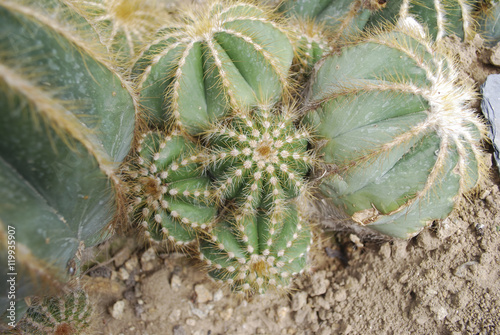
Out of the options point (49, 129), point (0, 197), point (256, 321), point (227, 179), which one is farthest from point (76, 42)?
point (256, 321)

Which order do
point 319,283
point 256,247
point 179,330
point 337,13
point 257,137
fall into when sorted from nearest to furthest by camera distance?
point 257,137, point 256,247, point 179,330, point 319,283, point 337,13

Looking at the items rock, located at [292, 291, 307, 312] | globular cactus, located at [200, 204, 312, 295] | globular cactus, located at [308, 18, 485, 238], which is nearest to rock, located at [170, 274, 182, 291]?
globular cactus, located at [200, 204, 312, 295]

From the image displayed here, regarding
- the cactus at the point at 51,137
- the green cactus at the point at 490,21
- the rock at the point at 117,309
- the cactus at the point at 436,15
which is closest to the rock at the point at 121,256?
the rock at the point at 117,309

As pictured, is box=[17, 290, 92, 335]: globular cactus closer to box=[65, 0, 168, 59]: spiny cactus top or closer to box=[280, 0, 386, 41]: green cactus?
box=[65, 0, 168, 59]: spiny cactus top

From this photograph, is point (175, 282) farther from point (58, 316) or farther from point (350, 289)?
point (350, 289)

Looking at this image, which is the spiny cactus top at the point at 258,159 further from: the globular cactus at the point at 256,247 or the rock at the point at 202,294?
the rock at the point at 202,294

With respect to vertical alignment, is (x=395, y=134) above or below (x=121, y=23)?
below

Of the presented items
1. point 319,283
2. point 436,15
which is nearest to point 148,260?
point 319,283
